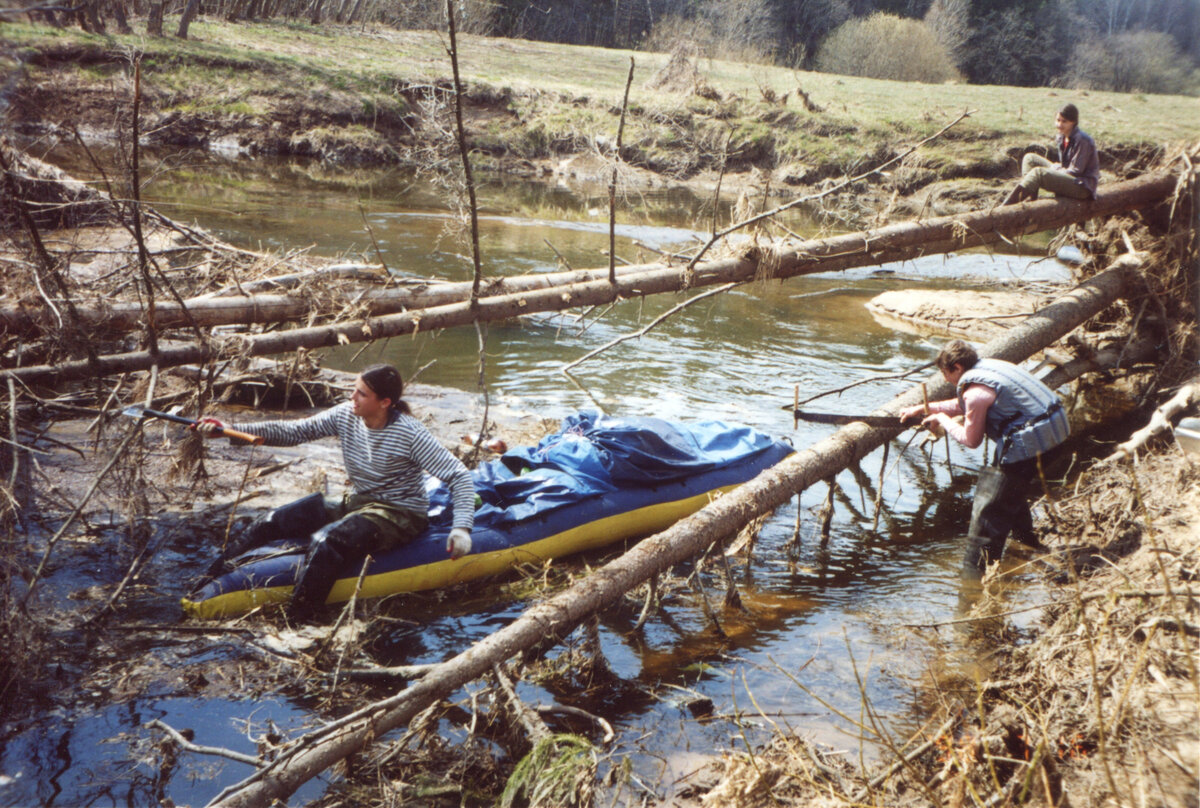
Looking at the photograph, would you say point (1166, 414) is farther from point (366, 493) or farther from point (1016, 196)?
Answer: point (366, 493)

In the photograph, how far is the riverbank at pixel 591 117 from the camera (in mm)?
25469

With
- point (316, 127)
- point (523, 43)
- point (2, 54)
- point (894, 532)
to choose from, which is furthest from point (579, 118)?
point (2, 54)

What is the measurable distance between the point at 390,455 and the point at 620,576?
5.53 feet

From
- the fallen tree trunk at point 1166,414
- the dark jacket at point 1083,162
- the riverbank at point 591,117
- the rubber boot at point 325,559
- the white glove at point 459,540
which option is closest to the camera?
the rubber boot at point 325,559

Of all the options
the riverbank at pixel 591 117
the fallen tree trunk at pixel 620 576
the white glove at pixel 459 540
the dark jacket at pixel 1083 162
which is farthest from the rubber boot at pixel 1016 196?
the riverbank at pixel 591 117

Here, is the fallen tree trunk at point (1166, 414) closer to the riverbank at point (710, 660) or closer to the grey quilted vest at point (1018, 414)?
the riverbank at point (710, 660)

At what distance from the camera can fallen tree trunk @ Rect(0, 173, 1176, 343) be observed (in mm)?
6699

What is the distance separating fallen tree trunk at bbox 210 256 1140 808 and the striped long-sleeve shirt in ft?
3.67

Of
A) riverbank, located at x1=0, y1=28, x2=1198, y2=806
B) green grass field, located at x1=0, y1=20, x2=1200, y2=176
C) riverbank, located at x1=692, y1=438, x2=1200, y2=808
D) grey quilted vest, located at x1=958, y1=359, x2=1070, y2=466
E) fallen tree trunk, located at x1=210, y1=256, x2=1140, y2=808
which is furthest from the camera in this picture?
green grass field, located at x1=0, y1=20, x2=1200, y2=176

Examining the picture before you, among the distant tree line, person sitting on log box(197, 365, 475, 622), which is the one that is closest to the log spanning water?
person sitting on log box(197, 365, 475, 622)

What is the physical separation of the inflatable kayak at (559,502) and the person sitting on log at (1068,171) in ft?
14.3

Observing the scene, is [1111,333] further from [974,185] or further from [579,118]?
[579,118]

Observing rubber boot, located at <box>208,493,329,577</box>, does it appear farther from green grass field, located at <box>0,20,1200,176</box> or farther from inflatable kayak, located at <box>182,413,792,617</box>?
green grass field, located at <box>0,20,1200,176</box>

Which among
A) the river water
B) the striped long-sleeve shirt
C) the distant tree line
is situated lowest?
the river water
